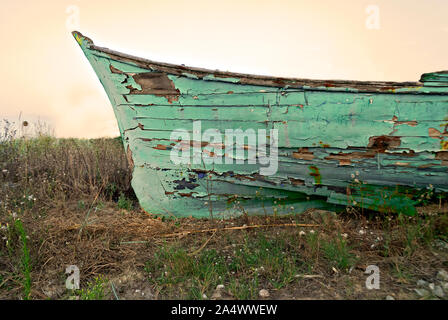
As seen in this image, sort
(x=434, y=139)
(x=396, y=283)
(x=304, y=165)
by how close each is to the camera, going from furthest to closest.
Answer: (x=304, y=165)
(x=434, y=139)
(x=396, y=283)

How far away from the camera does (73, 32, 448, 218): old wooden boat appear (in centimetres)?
367

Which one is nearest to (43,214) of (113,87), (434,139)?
(113,87)

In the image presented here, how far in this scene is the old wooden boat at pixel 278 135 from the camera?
12.0 ft

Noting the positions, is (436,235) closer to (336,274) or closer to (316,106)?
(336,274)

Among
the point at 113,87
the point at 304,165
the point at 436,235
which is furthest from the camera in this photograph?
the point at 113,87

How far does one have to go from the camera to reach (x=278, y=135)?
384 centimetres

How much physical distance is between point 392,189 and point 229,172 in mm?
2111

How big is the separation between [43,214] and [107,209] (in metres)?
0.88

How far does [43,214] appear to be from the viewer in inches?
174

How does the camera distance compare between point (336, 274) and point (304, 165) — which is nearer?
point (336, 274)

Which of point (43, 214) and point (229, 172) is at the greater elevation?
point (229, 172)

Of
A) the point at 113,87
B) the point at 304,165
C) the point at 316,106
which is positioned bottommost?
the point at 304,165

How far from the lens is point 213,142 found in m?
4.00
